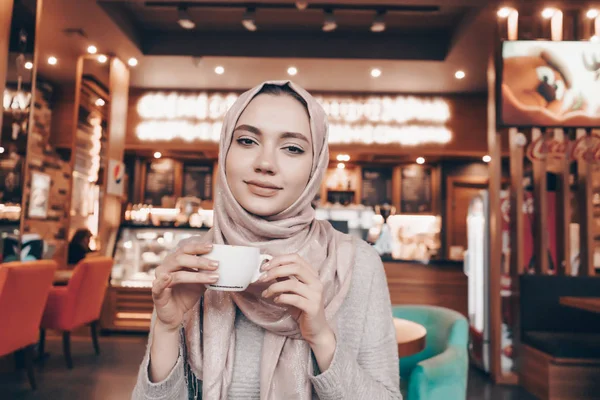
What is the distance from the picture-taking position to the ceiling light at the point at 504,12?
434 cm

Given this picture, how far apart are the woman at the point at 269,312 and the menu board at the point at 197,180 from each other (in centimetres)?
715

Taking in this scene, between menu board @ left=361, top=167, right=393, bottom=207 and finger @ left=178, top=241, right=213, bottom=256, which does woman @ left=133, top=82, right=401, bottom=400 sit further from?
menu board @ left=361, top=167, right=393, bottom=207

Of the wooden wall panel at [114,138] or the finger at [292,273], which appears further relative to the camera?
the wooden wall panel at [114,138]

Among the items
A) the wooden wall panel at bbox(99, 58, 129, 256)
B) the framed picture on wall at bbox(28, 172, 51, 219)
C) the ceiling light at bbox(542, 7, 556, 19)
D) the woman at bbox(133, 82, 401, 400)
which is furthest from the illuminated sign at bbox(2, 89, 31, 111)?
the ceiling light at bbox(542, 7, 556, 19)

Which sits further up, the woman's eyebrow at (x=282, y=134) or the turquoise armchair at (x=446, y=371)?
the woman's eyebrow at (x=282, y=134)

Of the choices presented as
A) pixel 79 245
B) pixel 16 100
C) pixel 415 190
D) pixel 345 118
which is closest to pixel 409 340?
pixel 16 100

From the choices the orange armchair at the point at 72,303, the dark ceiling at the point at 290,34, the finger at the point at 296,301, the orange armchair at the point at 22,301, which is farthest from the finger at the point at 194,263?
the dark ceiling at the point at 290,34

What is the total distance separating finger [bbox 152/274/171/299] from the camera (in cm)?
78

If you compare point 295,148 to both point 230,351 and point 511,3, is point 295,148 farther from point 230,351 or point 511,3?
point 511,3

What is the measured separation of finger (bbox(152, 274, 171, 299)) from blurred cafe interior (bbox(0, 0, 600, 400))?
0.88 m

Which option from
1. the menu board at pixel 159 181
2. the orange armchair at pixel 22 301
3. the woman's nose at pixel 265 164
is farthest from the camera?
the menu board at pixel 159 181

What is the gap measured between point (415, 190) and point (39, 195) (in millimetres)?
5635

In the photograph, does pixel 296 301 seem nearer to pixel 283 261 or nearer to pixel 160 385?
pixel 283 261

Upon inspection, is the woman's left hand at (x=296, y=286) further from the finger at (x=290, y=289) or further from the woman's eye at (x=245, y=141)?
the woman's eye at (x=245, y=141)
